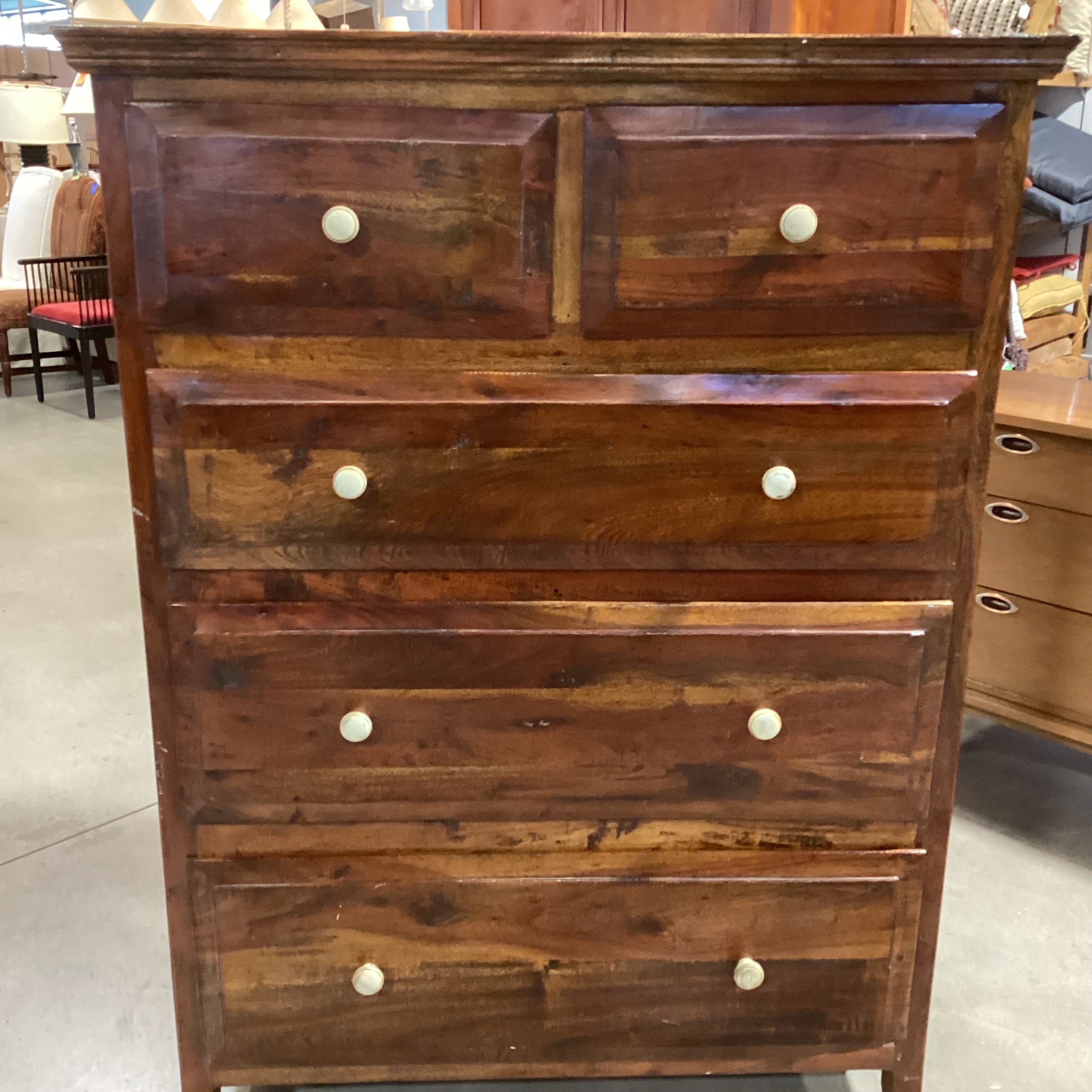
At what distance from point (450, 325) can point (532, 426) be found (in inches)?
4.9

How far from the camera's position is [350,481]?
1.04 meters

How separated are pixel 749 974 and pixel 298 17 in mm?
1219

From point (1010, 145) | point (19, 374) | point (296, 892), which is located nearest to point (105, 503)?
point (19, 374)

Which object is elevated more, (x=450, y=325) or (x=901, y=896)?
(x=450, y=325)

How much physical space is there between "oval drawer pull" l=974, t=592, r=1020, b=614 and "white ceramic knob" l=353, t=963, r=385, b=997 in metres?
1.25

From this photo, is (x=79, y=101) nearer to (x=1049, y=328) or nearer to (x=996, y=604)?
(x=1049, y=328)

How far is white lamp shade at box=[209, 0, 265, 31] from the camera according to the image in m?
1.17

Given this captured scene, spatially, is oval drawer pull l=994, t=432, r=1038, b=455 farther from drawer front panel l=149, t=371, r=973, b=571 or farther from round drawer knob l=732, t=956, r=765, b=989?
round drawer knob l=732, t=956, r=765, b=989

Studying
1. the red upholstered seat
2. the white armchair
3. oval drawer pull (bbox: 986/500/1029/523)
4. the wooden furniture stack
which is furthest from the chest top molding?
the white armchair

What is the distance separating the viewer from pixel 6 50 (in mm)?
7984

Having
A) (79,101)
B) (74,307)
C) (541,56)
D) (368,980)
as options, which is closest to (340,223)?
(541,56)

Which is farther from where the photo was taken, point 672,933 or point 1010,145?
point 672,933

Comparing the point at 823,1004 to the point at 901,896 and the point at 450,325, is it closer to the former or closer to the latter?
the point at 901,896

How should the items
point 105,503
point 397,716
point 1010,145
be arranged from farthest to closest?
point 105,503 < point 397,716 < point 1010,145
